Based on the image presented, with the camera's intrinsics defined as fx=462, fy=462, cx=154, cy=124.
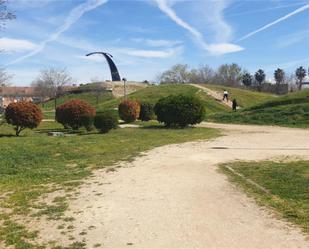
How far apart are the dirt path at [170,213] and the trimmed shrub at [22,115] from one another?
9.77 meters

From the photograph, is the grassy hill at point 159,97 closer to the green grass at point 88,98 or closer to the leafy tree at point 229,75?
the green grass at point 88,98

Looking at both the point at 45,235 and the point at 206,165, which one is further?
the point at 206,165

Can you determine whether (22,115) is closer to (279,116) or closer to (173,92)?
(279,116)

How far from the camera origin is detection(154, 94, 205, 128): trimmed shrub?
78.6 feet

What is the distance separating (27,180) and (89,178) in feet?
4.58

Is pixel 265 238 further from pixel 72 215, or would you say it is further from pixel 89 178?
pixel 89 178

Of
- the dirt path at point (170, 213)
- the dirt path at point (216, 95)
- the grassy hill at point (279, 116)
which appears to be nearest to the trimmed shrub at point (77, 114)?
the grassy hill at point (279, 116)

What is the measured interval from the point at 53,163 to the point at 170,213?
6.44 metres

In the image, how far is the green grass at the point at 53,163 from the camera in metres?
7.88

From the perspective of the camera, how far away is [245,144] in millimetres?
16562

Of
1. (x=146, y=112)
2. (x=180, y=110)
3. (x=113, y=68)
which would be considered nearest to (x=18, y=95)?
(x=113, y=68)

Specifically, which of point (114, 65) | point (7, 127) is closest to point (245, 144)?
point (7, 127)

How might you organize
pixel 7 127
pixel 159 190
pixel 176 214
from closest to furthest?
pixel 176 214 < pixel 159 190 < pixel 7 127

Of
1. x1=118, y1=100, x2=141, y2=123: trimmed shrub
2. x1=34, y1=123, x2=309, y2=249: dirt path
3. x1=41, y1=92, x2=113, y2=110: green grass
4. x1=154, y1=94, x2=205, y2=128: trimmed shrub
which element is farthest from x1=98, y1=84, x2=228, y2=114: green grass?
x1=34, y1=123, x2=309, y2=249: dirt path
